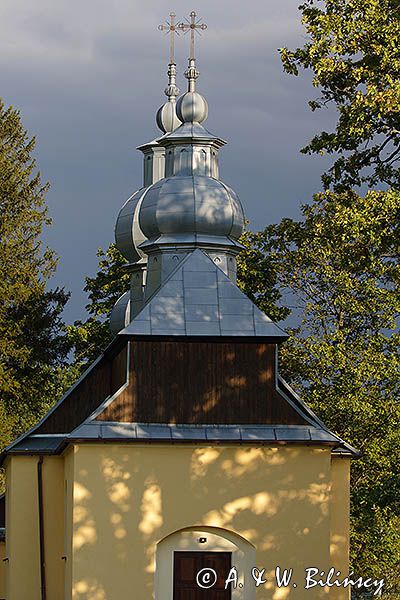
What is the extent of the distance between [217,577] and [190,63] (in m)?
13.8

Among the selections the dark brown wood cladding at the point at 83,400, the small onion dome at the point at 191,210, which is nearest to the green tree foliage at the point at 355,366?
the small onion dome at the point at 191,210

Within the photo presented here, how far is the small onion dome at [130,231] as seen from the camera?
34438mm

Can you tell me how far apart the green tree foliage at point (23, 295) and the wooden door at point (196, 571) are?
17719mm

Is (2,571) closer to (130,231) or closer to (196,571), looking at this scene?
(196,571)

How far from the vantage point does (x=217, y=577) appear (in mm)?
24156

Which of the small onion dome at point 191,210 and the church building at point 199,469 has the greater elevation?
the small onion dome at point 191,210

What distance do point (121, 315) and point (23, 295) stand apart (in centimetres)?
802

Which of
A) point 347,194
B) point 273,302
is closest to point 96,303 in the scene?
point 273,302

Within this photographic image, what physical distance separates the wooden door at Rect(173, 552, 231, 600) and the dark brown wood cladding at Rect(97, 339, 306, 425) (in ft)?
7.81

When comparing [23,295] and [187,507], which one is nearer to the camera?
[187,507]

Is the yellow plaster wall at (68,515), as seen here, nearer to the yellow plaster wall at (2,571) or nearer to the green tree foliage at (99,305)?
the yellow plaster wall at (2,571)

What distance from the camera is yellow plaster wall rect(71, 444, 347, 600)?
2366 centimetres

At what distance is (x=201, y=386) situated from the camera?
24547mm

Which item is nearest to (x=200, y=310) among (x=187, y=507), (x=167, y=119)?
(x=187, y=507)
